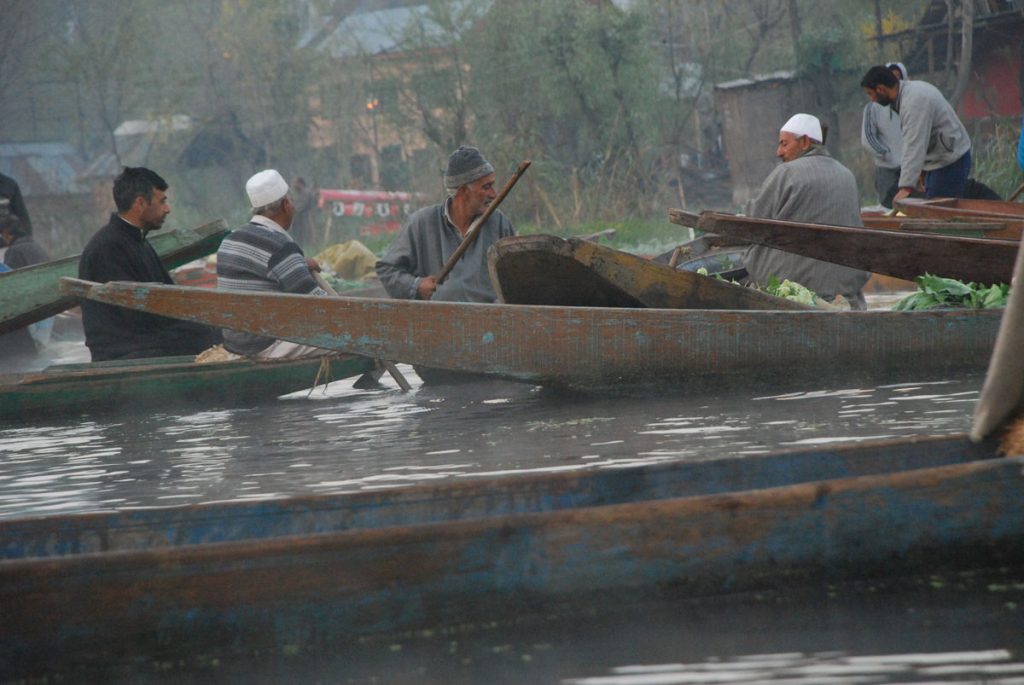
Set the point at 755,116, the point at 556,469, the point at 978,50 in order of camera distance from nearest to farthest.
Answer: the point at 556,469 → the point at 978,50 → the point at 755,116

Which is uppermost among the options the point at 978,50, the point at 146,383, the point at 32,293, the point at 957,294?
the point at 978,50

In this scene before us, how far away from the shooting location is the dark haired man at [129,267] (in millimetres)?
6848

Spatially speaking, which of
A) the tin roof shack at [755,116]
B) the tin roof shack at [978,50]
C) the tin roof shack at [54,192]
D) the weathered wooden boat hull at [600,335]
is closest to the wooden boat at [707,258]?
the weathered wooden boat hull at [600,335]

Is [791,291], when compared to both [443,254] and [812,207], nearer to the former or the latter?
[812,207]

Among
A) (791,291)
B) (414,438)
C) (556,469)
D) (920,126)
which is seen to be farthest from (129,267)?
(920,126)

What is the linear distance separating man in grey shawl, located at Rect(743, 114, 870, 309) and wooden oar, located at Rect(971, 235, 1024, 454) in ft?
13.6

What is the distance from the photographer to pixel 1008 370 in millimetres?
2924

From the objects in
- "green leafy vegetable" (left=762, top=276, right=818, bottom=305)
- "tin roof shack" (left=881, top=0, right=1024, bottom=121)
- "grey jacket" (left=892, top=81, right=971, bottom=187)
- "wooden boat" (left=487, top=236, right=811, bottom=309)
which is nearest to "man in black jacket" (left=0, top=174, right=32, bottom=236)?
"wooden boat" (left=487, top=236, right=811, bottom=309)

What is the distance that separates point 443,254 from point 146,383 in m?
1.67

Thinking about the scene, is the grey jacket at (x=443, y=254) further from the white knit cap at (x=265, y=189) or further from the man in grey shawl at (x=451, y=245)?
the white knit cap at (x=265, y=189)

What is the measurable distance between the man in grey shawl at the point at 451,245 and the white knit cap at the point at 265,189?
2.22ft

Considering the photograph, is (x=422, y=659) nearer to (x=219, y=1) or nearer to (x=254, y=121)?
(x=254, y=121)

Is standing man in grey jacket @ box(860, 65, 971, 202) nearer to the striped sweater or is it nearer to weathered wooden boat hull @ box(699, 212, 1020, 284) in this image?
weathered wooden boat hull @ box(699, 212, 1020, 284)

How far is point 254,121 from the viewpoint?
32438mm
